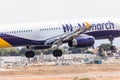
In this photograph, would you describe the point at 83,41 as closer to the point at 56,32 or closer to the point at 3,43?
the point at 56,32

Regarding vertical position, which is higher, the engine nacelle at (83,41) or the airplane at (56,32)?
the airplane at (56,32)

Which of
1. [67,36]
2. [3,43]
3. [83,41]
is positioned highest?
[67,36]

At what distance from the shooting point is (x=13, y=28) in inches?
3789

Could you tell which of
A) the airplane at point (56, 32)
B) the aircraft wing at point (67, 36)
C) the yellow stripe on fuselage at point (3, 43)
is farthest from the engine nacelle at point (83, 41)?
the yellow stripe on fuselage at point (3, 43)

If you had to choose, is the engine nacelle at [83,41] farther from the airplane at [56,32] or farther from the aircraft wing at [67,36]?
the aircraft wing at [67,36]

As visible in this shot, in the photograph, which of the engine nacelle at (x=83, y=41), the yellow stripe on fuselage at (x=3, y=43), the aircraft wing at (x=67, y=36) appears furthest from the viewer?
the yellow stripe on fuselage at (x=3, y=43)

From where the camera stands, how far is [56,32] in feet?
318

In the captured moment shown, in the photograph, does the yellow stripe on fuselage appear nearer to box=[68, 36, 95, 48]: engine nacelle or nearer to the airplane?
the airplane

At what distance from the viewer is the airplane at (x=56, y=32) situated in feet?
315

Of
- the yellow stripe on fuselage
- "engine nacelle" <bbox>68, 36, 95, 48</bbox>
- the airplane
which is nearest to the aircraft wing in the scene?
the airplane

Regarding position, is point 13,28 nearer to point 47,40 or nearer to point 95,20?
point 47,40

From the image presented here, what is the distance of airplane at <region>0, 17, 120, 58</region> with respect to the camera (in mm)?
95875

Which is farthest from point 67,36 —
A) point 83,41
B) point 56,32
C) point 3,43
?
point 3,43

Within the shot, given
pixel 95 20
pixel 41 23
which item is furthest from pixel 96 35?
pixel 41 23
